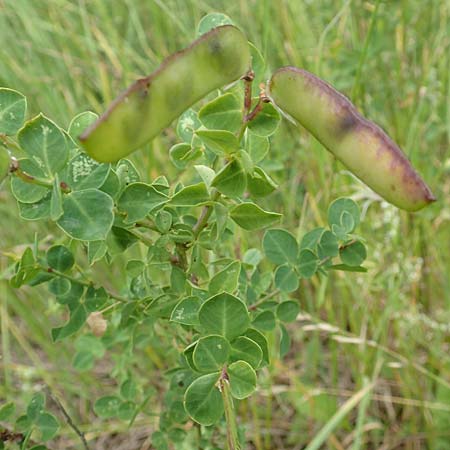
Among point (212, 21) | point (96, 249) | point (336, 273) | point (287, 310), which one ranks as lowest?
point (336, 273)

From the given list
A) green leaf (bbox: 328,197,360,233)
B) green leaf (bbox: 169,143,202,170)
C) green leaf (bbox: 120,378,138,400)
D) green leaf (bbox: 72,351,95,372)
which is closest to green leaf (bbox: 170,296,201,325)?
green leaf (bbox: 169,143,202,170)

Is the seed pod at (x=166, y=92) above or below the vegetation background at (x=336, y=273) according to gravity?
above

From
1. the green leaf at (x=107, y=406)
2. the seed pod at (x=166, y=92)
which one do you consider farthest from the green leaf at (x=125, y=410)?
the seed pod at (x=166, y=92)

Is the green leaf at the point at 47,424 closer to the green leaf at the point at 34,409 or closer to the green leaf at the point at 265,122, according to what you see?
the green leaf at the point at 34,409

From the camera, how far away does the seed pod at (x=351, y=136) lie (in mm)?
393

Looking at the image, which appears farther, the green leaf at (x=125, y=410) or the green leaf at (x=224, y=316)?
the green leaf at (x=125, y=410)

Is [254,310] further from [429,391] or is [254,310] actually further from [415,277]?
[429,391]

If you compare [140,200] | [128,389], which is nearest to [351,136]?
[140,200]

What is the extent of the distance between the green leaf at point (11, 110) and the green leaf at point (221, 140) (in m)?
0.17

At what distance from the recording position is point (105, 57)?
77.2 inches

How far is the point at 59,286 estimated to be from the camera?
0.69m

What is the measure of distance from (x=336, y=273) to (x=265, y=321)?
698 millimetres

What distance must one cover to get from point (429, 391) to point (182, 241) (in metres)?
0.85

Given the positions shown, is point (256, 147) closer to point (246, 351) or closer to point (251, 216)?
point (251, 216)
